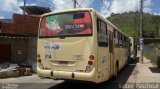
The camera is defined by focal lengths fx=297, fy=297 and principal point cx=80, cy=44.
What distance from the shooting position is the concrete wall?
2192 cm

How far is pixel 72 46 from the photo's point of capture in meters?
11.1

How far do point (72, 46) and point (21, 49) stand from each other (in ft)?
39.1

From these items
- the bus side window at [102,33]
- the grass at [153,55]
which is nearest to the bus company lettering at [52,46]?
the bus side window at [102,33]

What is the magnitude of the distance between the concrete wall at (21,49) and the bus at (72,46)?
10245mm

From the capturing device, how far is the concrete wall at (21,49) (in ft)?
71.9

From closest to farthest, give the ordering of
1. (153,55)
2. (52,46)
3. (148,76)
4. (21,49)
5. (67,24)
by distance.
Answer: (67,24)
(52,46)
(148,76)
(21,49)
(153,55)

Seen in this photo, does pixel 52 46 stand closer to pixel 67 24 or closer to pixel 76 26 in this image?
pixel 67 24

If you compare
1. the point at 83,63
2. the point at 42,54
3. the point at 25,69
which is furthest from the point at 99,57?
the point at 25,69

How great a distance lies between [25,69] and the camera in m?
18.3

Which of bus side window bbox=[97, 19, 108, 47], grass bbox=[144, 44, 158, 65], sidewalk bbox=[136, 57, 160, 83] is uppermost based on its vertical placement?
bus side window bbox=[97, 19, 108, 47]

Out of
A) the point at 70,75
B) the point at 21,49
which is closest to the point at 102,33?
the point at 70,75

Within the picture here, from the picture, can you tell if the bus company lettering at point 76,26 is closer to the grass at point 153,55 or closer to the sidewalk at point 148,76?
the sidewalk at point 148,76

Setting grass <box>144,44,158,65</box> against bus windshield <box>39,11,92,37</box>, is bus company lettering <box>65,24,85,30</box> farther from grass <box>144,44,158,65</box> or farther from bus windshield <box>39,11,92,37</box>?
grass <box>144,44,158,65</box>

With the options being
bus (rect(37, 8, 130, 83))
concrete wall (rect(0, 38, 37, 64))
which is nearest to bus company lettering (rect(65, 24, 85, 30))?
bus (rect(37, 8, 130, 83))
